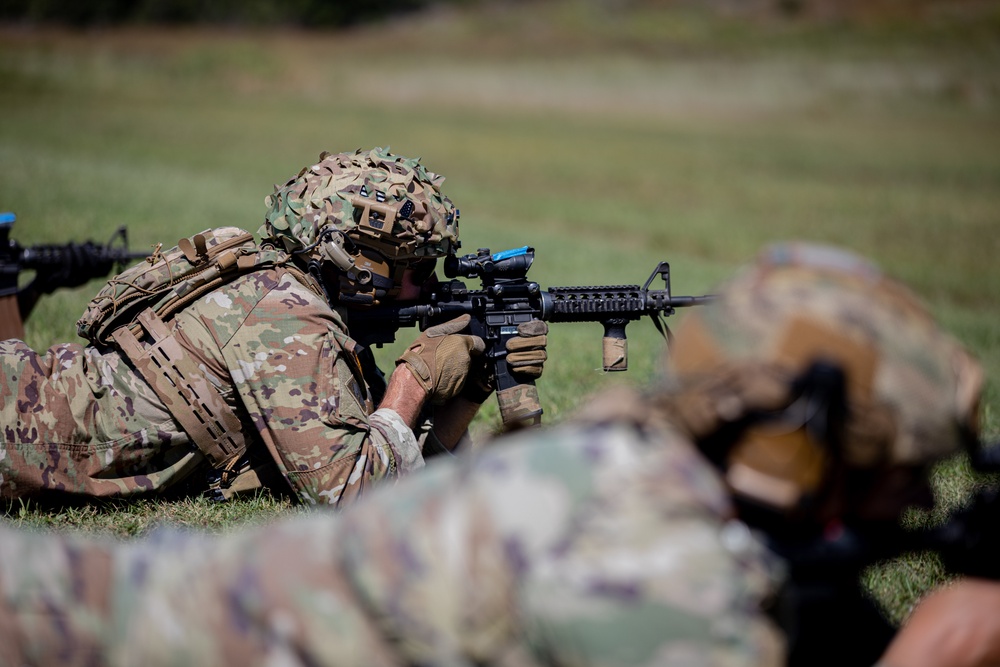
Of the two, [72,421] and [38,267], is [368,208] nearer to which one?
[72,421]

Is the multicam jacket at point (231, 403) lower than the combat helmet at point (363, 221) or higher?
lower

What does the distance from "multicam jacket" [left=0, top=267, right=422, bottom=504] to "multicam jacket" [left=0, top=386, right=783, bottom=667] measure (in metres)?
1.70

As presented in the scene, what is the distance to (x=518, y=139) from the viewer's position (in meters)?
34.0

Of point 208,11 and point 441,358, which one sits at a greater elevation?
point 208,11

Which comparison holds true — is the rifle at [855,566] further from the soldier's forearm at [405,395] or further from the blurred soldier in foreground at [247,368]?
the soldier's forearm at [405,395]

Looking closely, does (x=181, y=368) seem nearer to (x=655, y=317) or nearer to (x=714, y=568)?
(x=655, y=317)

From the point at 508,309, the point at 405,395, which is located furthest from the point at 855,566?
the point at 508,309

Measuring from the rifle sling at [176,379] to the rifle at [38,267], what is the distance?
2.75 metres

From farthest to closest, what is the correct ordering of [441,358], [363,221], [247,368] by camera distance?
[441,358], [363,221], [247,368]

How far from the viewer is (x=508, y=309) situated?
5.54 metres

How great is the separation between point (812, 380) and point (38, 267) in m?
6.50

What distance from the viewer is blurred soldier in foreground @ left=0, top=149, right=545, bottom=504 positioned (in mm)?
4480

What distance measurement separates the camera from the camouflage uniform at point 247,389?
4.46m

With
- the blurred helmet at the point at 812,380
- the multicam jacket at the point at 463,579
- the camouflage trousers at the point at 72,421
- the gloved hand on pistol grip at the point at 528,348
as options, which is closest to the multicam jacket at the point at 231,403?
the camouflage trousers at the point at 72,421
